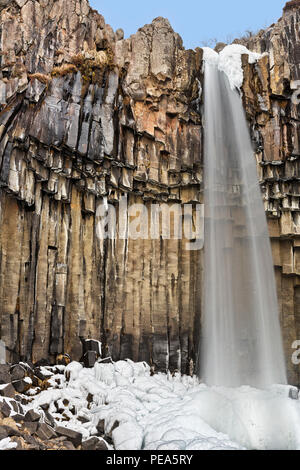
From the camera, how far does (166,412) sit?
10.7 meters

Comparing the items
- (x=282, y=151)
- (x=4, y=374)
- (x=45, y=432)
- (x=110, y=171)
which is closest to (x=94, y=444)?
(x=45, y=432)

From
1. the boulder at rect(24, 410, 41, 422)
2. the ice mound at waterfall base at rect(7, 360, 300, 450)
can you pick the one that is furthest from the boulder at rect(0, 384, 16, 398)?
the boulder at rect(24, 410, 41, 422)

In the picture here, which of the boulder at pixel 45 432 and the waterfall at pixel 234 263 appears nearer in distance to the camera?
the boulder at pixel 45 432

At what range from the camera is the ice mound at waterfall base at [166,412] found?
9.41 meters

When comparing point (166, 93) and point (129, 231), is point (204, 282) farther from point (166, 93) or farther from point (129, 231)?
point (166, 93)

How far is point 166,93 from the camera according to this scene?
16234 mm

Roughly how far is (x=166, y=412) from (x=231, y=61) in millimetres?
13522

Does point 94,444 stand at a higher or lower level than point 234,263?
lower

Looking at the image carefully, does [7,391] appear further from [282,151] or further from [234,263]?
[282,151]

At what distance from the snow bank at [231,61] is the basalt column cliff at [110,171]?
0.33 metres

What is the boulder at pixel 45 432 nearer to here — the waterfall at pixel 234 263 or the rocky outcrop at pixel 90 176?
the rocky outcrop at pixel 90 176

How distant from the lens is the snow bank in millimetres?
17266

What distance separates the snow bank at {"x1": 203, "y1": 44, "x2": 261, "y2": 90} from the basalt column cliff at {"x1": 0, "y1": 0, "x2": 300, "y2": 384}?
33 cm

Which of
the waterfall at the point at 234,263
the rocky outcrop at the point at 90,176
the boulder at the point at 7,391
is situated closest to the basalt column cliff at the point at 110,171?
the rocky outcrop at the point at 90,176
